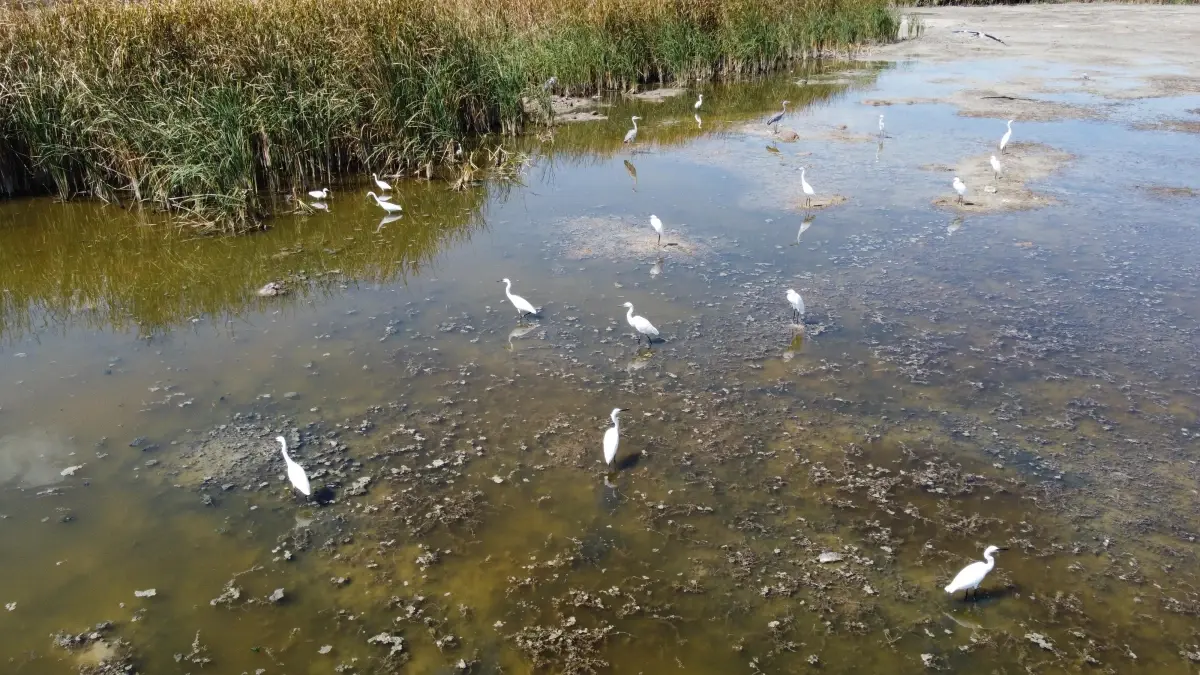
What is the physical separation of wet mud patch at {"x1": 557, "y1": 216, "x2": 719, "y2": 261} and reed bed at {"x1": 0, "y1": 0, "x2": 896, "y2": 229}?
106 inches

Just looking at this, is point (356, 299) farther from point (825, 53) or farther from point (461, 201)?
point (825, 53)

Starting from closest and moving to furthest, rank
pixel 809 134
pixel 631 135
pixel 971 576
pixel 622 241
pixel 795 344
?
1. pixel 971 576
2. pixel 795 344
3. pixel 622 241
4. pixel 631 135
5. pixel 809 134

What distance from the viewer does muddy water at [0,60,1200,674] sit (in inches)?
136

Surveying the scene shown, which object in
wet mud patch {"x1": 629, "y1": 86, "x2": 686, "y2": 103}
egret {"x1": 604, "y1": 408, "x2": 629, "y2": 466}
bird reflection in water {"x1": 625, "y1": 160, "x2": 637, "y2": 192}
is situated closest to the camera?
egret {"x1": 604, "y1": 408, "x2": 629, "y2": 466}

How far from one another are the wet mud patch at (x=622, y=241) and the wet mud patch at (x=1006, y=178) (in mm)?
2961

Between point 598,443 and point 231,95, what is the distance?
20.2 ft

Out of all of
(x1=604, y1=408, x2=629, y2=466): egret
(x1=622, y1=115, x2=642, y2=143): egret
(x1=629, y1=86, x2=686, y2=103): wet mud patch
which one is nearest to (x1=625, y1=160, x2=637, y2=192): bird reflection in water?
(x1=622, y1=115, x2=642, y2=143): egret

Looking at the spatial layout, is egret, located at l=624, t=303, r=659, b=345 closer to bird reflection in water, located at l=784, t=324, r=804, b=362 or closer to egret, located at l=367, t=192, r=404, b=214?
bird reflection in water, located at l=784, t=324, r=804, b=362

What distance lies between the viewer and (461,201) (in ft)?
30.9

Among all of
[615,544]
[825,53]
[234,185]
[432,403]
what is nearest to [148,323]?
[234,185]

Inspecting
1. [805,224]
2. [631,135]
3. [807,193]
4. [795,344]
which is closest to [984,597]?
[795,344]

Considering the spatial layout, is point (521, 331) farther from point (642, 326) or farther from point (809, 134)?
point (809, 134)

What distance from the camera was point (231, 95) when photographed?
27.6ft

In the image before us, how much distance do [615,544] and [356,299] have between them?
3781 millimetres
